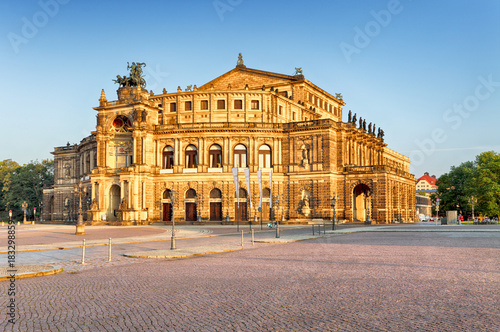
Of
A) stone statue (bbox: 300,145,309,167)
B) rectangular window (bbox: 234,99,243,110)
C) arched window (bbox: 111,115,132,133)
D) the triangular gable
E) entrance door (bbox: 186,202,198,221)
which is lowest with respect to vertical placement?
entrance door (bbox: 186,202,198,221)

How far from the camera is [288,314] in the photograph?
920 cm

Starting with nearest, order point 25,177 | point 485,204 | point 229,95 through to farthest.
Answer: point 229,95, point 485,204, point 25,177

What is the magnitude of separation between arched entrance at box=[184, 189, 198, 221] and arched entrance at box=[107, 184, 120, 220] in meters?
10.9

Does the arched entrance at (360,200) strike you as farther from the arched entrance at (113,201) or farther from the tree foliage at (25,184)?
the tree foliage at (25,184)

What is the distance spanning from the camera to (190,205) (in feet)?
228

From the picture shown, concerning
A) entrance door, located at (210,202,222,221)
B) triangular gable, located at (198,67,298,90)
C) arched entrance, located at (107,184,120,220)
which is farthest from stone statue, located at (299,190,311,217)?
arched entrance, located at (107,184,120,220)

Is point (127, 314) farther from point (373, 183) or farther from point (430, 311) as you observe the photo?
point (373, 183)

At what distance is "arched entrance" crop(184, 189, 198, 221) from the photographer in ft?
226

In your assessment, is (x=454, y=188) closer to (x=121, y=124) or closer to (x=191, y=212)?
(x=191, y=212)

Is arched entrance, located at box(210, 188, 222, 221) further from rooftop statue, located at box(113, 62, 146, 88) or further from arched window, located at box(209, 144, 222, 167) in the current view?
rooftop statue, located at box(113, 62, 146, 88)

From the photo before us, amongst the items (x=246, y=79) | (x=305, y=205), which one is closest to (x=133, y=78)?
(x=246, y=79)

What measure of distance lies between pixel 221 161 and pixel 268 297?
5875 centimetres

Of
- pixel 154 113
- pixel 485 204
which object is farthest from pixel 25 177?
pixel 485 204

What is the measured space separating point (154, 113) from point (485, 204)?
62.1 metres
